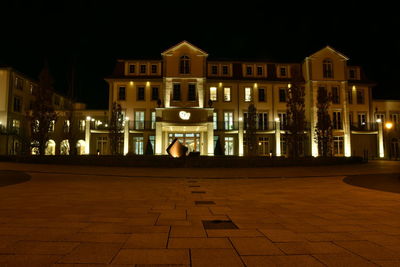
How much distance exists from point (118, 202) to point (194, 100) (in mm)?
27391

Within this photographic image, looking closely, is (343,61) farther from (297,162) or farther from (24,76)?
(24,76)

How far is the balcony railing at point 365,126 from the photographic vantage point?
123 feet

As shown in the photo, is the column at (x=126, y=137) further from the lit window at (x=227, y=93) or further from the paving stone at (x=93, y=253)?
the paving stone at (x=93, y=253)

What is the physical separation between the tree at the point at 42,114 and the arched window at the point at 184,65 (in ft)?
47.2

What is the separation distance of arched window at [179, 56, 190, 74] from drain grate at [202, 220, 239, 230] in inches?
1207

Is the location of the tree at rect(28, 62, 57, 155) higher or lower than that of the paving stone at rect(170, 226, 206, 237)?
higher

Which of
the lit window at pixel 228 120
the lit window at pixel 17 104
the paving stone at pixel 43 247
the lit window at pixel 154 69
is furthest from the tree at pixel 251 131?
the lit window at pixel 17 104

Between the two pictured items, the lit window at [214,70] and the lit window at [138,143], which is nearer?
the lit window at [138,143]

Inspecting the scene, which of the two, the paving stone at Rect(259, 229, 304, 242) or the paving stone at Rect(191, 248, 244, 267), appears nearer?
the paving stone at Rect(191, 248, 244, 267)

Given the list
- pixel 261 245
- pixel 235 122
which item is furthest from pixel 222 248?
pixel 235 122

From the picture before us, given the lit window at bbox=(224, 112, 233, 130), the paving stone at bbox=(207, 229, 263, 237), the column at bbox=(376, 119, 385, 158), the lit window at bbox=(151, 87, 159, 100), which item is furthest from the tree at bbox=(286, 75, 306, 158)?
the paving stone at bbox=(207, 229, 263, 237)

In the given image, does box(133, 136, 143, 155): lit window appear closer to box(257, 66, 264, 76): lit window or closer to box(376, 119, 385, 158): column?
box(257, 66, 264, 76): lit window

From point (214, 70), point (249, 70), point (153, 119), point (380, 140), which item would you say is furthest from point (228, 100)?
point (380, 140)

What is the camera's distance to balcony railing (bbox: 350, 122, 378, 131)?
37531 millimetres
